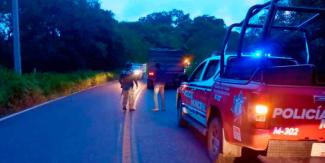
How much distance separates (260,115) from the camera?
619 cm

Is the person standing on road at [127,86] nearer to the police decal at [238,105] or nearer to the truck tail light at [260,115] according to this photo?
the police decal at [238,105]

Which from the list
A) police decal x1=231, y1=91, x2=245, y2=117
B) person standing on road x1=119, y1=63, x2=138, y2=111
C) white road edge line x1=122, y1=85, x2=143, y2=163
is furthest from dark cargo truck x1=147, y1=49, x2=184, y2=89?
police decal x1=231, y1=91, x2=245, y2=117

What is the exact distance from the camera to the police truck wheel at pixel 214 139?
7560 millimetres

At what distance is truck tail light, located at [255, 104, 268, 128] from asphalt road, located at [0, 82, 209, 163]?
6.95ft

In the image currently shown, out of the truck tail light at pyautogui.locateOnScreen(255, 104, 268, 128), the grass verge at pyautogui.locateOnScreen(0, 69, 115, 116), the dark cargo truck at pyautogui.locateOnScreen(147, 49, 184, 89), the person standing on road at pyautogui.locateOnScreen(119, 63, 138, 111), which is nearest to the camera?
the truck tail light at pyautogui.locateOnScreen(255, 104, 268, 128)

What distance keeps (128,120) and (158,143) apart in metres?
3.93

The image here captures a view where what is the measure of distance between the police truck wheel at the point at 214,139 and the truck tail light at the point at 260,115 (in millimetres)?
1343

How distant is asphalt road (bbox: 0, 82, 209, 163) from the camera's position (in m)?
8.38

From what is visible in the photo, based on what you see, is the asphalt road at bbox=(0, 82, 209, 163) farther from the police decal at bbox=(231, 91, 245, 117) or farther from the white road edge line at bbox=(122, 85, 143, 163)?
the police decal at bbox=(231, 91, 245, 117)

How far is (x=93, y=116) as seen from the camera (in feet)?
48.2

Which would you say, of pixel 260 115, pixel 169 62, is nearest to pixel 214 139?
pixel 260 115

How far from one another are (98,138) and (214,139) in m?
3.31

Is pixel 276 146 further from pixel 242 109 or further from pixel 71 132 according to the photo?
pixel 71 132

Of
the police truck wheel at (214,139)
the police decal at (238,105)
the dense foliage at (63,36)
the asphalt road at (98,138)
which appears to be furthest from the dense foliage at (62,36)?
the police decal at (238,105)
